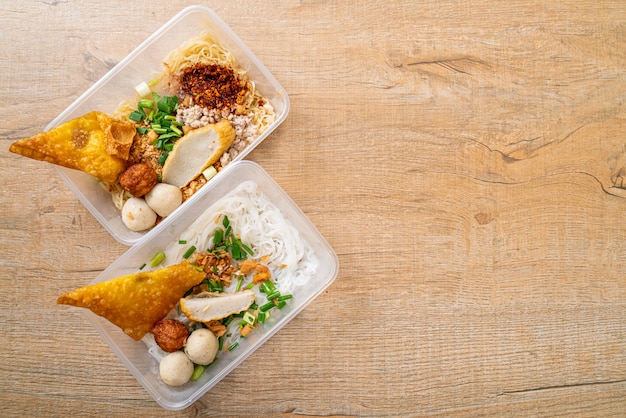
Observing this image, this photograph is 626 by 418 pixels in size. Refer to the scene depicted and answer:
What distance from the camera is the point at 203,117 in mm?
2156

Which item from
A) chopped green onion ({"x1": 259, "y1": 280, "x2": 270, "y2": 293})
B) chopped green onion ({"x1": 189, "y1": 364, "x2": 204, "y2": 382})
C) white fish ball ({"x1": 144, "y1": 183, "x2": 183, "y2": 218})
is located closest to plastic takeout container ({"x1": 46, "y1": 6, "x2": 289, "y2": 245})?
white fish ball ({"x1": 144, "y1": 183, "x2": 183, "y2": 218})

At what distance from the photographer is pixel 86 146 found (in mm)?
2041

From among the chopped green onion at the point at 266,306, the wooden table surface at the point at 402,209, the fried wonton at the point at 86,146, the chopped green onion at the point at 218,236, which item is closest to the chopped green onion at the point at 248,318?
the chopped green onion at the point at 266,306

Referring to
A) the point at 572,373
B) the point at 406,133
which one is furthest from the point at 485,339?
the point at 406,133

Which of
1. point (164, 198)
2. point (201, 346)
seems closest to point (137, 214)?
point (164, 198)

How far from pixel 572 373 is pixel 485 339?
45cm

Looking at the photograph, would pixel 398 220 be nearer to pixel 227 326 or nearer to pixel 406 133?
pixel 406 133

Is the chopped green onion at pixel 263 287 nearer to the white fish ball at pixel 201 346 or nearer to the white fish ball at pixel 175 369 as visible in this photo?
the white fish ball at pixel 201 346

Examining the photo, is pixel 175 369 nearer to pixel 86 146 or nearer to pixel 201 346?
pixel 201 346

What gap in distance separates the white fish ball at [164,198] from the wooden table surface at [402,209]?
0.95 feet

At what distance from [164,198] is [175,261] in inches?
10.4

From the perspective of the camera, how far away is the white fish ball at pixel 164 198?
208cm

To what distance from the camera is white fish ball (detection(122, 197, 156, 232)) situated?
6.79 feet

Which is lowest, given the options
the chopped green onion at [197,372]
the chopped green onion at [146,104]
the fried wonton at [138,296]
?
the chopped green onion at [197,372]
